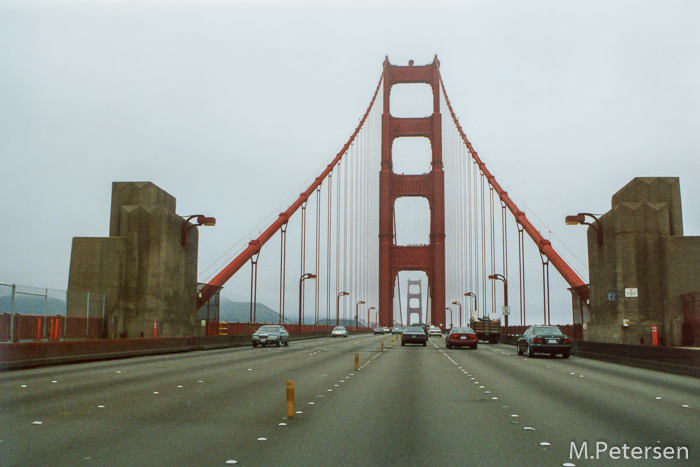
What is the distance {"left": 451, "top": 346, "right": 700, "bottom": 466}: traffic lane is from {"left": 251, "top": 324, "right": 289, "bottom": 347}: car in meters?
23.1

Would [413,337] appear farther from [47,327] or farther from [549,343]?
[47,327]

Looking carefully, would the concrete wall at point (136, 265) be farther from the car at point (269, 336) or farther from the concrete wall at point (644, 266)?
the concrete wall at point (644, 266)

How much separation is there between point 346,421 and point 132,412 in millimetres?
A: 3194

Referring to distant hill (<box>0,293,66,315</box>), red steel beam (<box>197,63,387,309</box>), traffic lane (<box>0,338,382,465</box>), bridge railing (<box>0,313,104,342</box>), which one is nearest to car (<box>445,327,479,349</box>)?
red steel beam (<box>197,63,387,309</box>)

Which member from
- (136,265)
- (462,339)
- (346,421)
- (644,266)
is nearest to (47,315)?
(136,265)

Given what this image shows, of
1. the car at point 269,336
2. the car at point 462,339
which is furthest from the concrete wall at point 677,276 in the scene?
the car at point 269,336

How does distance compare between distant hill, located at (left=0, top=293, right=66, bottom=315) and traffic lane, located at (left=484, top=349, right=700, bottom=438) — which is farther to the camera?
distant hill, located at (left=0, top=293, right=66, bottom=315)

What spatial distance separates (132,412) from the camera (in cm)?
1004

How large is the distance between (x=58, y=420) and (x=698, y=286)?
1059 inches

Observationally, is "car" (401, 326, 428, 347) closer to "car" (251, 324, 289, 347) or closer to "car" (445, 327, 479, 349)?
"car" (445, 327, 479, 349)

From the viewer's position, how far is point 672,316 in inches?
1135

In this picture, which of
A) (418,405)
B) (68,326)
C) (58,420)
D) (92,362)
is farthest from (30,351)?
(418,405)

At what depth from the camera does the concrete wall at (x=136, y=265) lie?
3244 centimetres

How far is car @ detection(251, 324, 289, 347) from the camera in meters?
38.8
